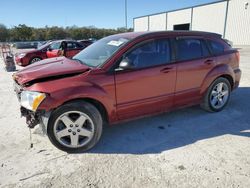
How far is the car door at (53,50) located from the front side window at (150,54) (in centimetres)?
888

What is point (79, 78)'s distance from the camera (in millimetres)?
3090

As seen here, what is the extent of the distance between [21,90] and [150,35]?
225 centimetres

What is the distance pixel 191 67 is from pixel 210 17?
30383mm

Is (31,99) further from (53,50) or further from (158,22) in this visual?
(158,22)

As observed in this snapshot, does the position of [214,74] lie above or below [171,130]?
above

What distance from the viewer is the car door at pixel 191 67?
3967 mm

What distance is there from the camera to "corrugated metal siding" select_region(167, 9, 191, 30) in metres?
34.2

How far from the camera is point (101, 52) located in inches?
147

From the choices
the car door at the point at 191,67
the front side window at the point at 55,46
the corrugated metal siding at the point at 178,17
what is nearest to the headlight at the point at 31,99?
the car door at the point at 191,67

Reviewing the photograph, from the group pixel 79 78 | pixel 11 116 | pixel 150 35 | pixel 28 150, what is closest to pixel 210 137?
pixel 150 35

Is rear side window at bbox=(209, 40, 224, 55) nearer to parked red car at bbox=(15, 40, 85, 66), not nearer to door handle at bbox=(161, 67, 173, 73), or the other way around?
door handle at bbox=(161, 67, 173, 73)

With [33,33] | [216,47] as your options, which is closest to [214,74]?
[216,47]

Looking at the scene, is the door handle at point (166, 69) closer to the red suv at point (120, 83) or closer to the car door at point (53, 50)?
the red suv at point (120, 83)

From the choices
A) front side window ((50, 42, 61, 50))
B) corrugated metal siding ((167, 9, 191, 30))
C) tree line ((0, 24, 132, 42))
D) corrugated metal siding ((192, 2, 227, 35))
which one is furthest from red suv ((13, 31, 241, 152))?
tree line ((0, 24, 132, 42))
